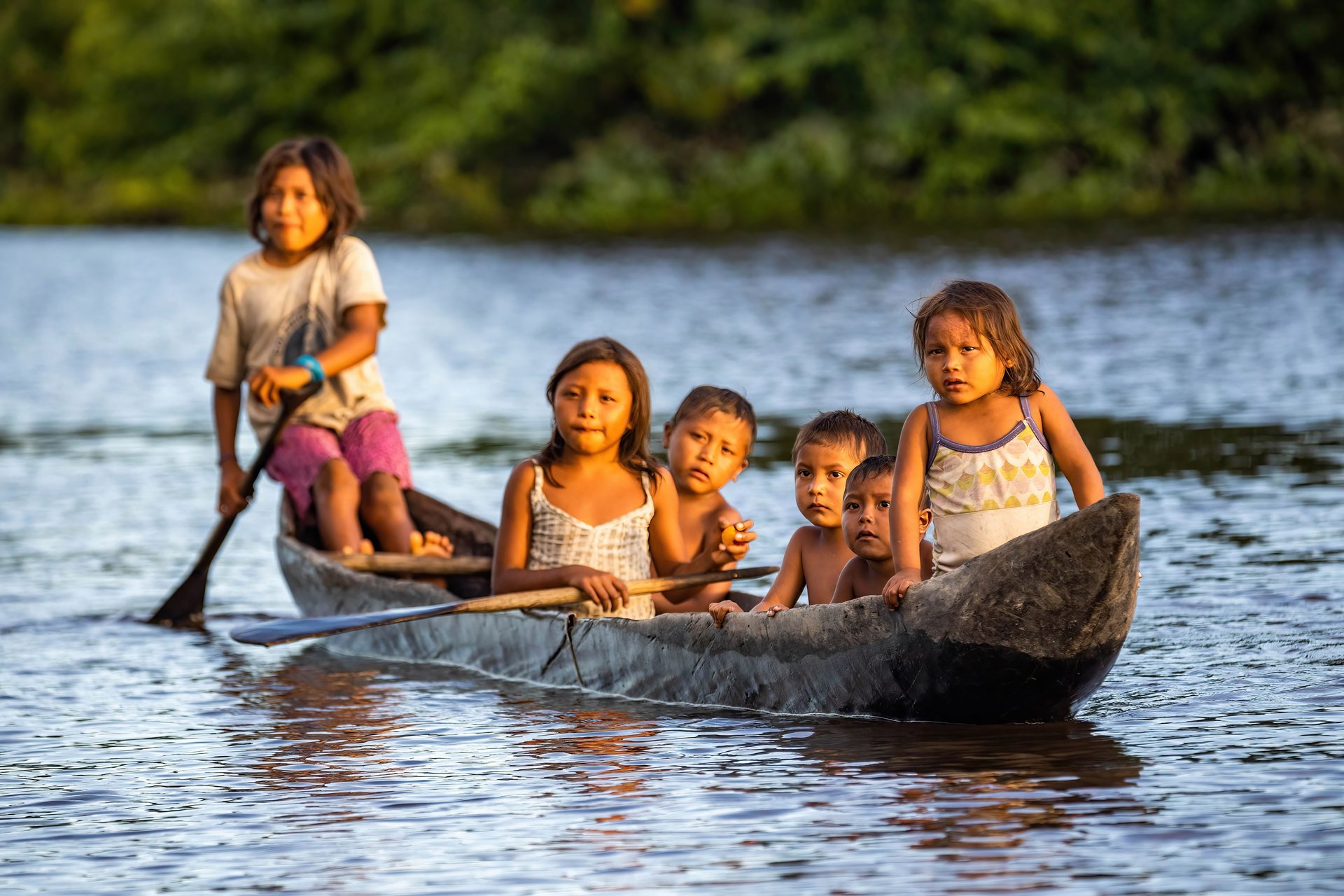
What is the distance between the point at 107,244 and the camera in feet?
114

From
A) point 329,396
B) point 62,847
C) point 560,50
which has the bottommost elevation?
point 62,847

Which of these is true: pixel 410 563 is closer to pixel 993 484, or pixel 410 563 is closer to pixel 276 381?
pixel 276 381

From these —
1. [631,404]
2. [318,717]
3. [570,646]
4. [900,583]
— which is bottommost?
[318,717]

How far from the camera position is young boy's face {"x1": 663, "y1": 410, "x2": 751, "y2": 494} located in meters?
6.15

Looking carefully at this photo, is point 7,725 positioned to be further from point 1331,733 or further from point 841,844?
point 1331,733

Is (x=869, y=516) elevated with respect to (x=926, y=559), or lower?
elevated

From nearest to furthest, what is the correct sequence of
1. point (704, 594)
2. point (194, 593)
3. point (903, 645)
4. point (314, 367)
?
point (903, 645)
point (704, 594)
point (314, 367)
point (194, 593)

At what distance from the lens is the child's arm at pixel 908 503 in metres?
4.83

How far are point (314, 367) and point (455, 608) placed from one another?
4.30ft

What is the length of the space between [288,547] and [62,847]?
2.66 metres

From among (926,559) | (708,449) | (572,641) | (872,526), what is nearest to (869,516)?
(872,526)

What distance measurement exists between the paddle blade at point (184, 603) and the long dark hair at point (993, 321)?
357 centimetres

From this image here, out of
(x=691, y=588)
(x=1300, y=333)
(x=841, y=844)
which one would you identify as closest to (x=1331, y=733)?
(x=841, y=844)

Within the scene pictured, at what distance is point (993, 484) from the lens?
16.0 feet
